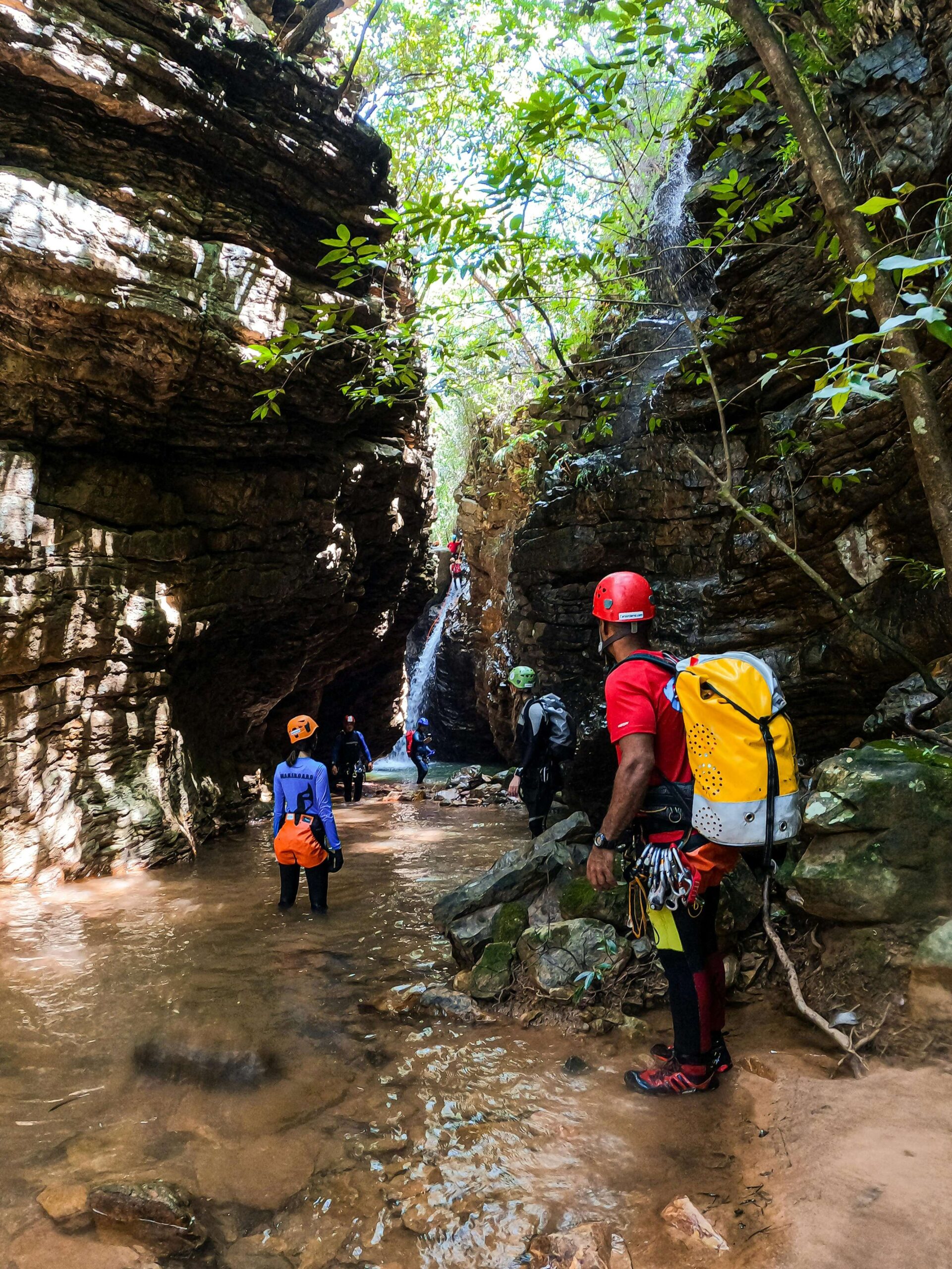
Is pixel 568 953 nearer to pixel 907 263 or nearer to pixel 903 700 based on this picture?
pixel 903 700

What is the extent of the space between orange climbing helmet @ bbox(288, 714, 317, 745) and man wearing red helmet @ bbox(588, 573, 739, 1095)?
3458 mm

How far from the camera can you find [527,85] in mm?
10797

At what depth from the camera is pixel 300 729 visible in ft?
19.8

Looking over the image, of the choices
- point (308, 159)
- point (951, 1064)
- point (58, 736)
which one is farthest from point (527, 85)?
point (951, 1064)

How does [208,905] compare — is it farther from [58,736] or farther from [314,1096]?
[314,1096]

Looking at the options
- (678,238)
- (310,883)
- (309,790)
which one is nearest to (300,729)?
(309,790)

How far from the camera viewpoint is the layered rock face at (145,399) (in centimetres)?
684

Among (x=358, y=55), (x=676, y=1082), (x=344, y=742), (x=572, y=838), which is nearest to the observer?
(x=676, y=1082)

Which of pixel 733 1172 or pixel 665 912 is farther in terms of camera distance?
pixel 665 912

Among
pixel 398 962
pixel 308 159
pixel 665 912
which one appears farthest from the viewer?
pixel 308 159

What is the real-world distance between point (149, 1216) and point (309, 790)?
377cm

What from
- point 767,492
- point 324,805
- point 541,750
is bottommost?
point 324,805

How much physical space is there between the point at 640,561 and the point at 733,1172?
757cm

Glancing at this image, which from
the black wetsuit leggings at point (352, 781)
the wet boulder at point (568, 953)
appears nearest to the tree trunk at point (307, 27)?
the wet boulder at point (568, 953)
